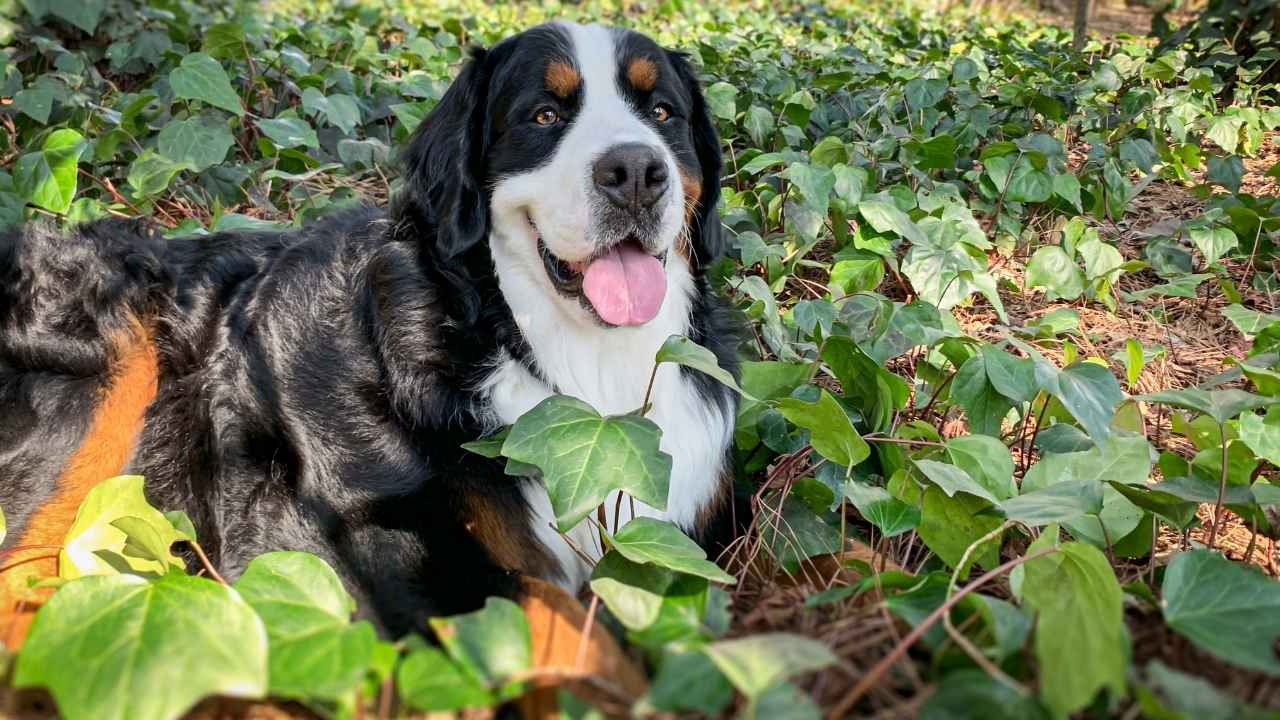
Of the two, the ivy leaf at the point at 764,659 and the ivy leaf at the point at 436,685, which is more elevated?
the ivy leaf at the point at 764,659

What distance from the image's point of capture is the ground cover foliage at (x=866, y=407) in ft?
4.34

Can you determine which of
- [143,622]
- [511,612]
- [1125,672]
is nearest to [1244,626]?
[1125,672]

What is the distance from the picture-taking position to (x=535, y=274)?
109 inches

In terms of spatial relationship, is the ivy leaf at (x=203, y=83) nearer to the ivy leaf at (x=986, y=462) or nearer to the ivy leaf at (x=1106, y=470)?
the ivy leaf at (x=986, y=462)

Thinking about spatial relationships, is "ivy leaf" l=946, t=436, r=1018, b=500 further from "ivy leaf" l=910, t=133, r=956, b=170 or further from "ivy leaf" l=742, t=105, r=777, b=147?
"ivy leaf" l=742, t=105, r=777, b=147

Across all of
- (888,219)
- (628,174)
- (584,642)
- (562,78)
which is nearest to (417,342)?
(628,174)

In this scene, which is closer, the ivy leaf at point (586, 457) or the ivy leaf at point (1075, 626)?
the ivy leaf at point (1075, 626)

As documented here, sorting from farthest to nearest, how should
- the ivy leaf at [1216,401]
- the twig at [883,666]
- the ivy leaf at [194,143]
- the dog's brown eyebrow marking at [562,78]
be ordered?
the ivy leaf at [194,143] < the dog's brown eyebrow marking at [562,78] < the ivy leaf at [1216,401] < the twig at [883,666]

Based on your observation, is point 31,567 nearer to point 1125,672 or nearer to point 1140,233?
point 1125,672

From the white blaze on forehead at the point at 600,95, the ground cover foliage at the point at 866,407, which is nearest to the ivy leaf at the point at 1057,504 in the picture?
the ground cover foliage at the point at 866,407

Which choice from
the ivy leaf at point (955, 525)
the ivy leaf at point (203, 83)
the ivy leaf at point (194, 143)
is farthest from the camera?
the ivy leaf at point (194, 143)

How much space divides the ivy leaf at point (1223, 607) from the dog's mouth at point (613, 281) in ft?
5.06

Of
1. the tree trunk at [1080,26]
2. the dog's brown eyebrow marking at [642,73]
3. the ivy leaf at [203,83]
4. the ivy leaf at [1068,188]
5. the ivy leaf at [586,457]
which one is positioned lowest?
the ivy leaf at [1068,188]

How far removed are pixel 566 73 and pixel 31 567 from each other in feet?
6.74
